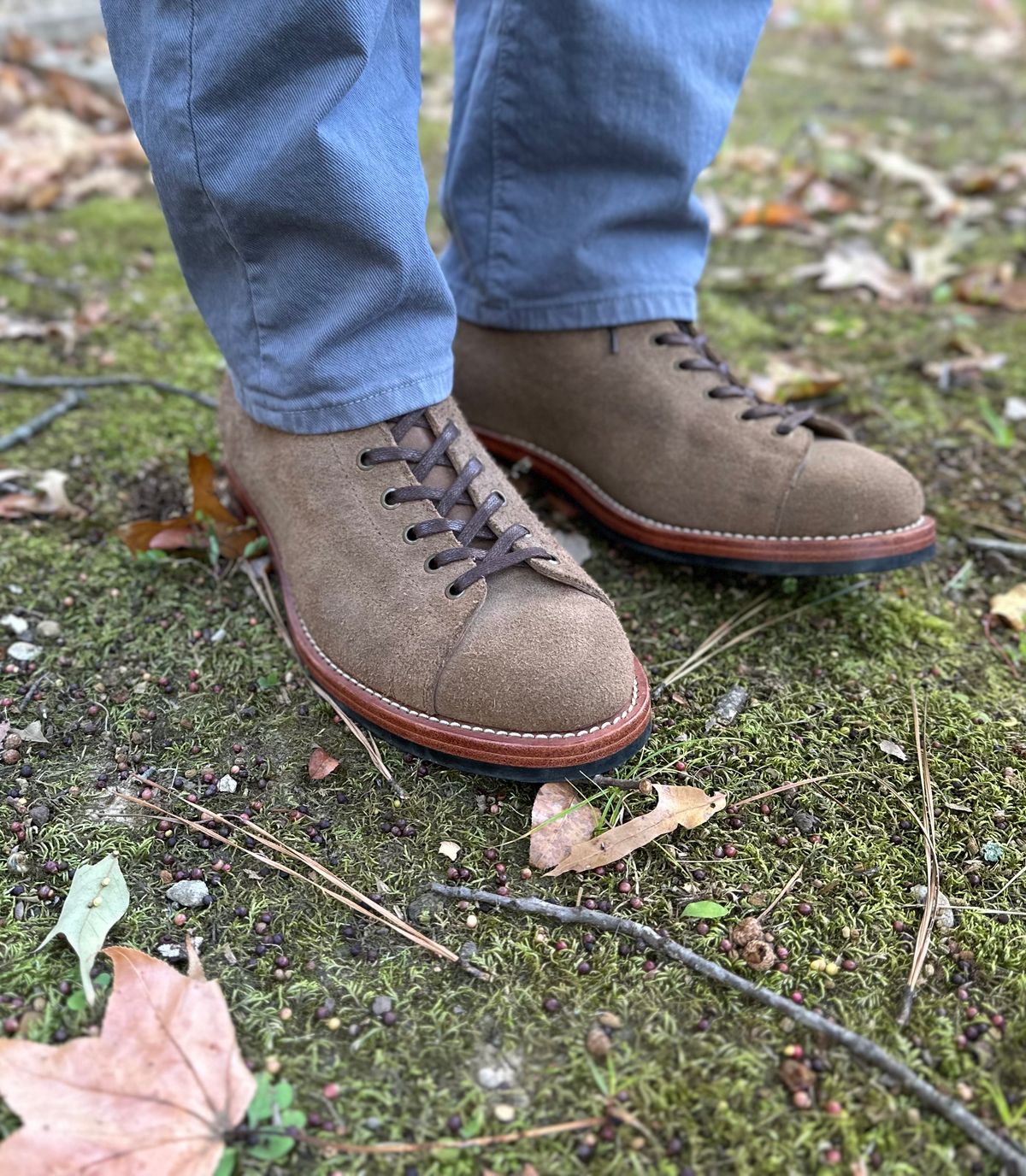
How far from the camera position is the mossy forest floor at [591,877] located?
1054 millimetres

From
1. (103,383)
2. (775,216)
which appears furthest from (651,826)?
(775,216)

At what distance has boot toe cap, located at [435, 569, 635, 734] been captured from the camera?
4.34 feet

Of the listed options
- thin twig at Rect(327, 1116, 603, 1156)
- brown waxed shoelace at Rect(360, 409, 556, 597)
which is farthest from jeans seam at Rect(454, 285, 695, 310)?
thin twig at Rect(327, 1116, 603, 1156)

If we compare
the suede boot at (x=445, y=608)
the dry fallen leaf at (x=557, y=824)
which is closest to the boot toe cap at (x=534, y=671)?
the suede boot at (x=445, y=608)

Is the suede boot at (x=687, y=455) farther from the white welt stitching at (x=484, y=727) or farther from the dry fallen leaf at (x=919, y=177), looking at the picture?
the dry fallen leaf at (x=919, y=177)

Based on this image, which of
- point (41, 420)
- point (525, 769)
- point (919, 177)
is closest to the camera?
point (525, 769)

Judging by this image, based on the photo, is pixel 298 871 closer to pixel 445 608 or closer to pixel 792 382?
pixel 445 608

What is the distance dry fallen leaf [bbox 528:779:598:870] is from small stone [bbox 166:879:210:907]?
0.43 m

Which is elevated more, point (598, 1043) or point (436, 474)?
point (436, 474)

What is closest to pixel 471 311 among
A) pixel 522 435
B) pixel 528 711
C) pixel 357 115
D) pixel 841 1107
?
pixel 522 435

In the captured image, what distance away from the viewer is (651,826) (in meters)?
1.33

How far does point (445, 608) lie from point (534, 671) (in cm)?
17

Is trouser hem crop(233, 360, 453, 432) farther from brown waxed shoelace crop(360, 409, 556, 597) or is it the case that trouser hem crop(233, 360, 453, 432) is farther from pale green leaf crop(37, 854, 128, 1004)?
pale green leaf crop(37, 854, 128, 1004)

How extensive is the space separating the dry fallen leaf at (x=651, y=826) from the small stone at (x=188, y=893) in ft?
1.48
